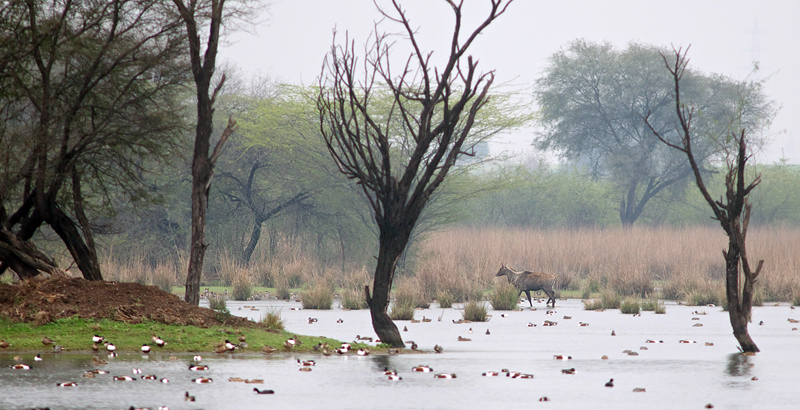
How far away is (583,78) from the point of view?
182 ft

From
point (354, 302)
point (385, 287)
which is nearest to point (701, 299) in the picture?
point (354, 302)

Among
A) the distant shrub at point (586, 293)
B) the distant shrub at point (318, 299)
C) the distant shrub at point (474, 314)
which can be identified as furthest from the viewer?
the distant shrub at point (586, 293)

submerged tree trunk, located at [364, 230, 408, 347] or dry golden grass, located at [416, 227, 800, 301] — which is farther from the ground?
dry golden grass, located at [416, 227, 800, 301]

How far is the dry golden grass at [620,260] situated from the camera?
2600 centimetres

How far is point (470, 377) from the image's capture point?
32.5 feet

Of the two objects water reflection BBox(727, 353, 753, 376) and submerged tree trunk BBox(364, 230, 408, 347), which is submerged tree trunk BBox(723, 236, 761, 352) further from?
submerged tree trunk BBox(364, 230, 408, 347)

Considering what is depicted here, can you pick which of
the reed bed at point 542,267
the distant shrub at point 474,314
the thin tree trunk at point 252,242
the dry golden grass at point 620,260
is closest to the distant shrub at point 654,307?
the reed bed at point 542,267

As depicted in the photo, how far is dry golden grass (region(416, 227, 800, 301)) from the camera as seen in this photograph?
26000mm

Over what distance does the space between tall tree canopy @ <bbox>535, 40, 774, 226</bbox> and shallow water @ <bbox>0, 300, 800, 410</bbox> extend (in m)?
38.4

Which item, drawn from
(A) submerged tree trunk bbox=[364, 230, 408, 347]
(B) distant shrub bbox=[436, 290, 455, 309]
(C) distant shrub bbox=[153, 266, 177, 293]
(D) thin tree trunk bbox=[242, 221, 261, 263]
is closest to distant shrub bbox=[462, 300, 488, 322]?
(B) distant shrub bbox=[436, 290, 455, 309]

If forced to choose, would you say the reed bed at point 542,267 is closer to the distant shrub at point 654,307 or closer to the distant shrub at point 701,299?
the distant shrub at point 701,299

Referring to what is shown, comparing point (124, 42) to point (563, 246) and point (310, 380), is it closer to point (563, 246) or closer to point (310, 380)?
point (310, 380)

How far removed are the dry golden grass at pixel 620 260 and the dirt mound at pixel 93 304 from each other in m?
12.8

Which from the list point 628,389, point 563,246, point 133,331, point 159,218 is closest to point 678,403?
point 628,389
